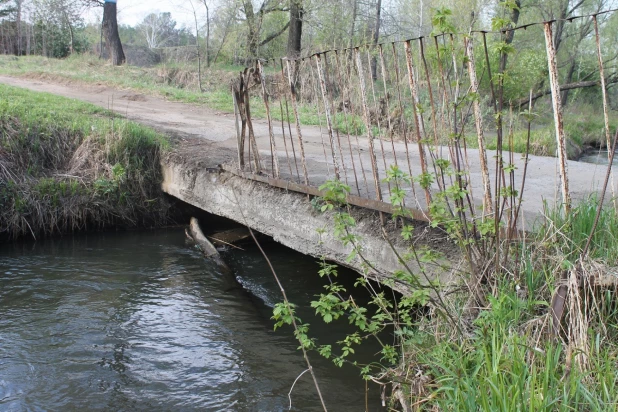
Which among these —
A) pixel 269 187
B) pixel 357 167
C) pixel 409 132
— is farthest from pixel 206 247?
pixel 409 132

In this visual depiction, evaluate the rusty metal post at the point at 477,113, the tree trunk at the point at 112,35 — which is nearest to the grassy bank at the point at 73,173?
the rusty metal post at the point at 477,113

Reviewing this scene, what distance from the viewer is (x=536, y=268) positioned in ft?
11.3

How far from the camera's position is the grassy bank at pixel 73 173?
26.3 ft

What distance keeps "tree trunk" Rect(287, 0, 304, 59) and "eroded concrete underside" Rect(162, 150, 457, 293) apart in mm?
12348

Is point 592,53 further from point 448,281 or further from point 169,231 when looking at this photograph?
point 448,281

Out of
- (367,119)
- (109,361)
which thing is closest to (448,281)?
(367,119)

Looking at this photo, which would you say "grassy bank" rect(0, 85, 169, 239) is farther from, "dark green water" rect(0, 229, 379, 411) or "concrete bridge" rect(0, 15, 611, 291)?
"dark green water" rect(0, 229, 379, 411)

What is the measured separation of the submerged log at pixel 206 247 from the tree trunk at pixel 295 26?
494 inches

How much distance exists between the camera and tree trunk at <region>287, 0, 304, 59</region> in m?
19.7

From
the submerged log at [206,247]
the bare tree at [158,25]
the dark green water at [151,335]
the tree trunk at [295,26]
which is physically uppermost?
the bare tree at [158,25]

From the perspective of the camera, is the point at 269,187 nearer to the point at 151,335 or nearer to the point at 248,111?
the point at 248,111

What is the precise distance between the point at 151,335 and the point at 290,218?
171 cm

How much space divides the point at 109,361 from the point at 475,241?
2.93m

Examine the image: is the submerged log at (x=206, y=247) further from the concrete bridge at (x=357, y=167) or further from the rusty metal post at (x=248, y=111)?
the rusty metal post at (x=248, y=111)
